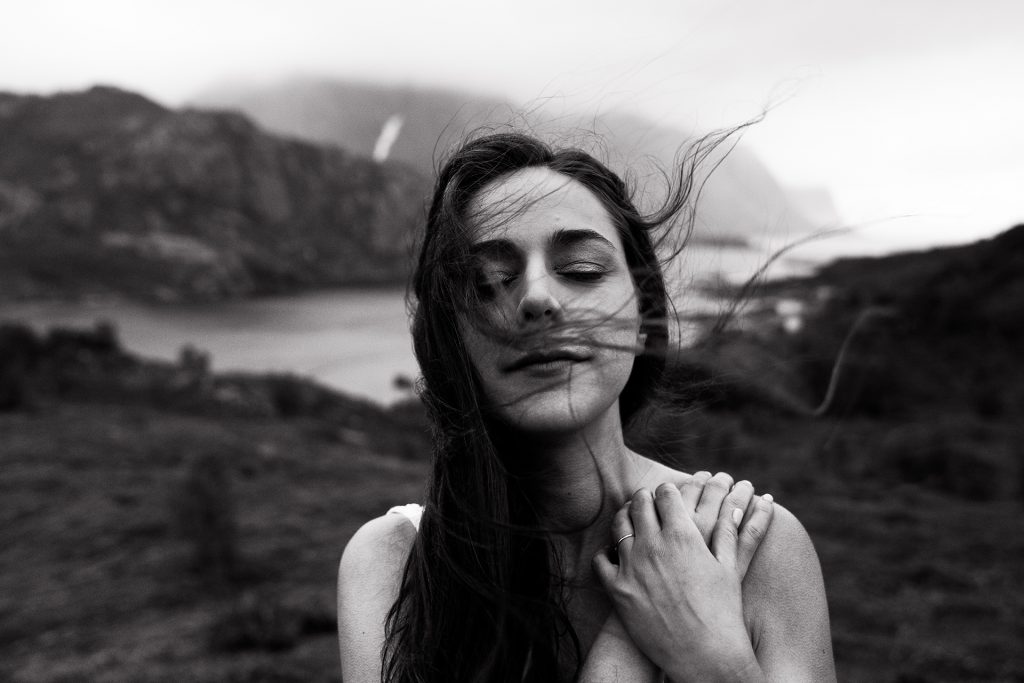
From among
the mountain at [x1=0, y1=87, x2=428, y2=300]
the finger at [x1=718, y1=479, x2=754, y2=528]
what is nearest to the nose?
the finger at [x1=718, y1=479, x2=754, y2=528]

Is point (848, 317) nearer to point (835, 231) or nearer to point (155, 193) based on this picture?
point (835, 231)

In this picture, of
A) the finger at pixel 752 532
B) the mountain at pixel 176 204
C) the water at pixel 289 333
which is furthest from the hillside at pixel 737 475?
the mountain at pixel 176 204

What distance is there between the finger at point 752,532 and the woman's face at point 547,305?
0.45m

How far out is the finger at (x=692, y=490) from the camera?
5.85ft

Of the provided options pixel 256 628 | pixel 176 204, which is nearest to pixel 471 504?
pixel 256 628

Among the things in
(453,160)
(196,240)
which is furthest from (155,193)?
(453,160)

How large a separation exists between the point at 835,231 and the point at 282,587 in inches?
409

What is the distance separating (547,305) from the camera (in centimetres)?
169

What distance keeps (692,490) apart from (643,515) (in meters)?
0.18

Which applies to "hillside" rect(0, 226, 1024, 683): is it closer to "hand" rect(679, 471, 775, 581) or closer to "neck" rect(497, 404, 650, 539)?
"hand" rect(679, 471, 775, 581)

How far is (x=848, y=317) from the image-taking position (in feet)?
4.76

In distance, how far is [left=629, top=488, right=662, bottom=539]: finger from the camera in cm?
171

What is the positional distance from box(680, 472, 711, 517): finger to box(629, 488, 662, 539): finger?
87 millimetres

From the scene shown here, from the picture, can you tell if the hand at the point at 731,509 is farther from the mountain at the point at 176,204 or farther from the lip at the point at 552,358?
the mountain at the point at 176,204
